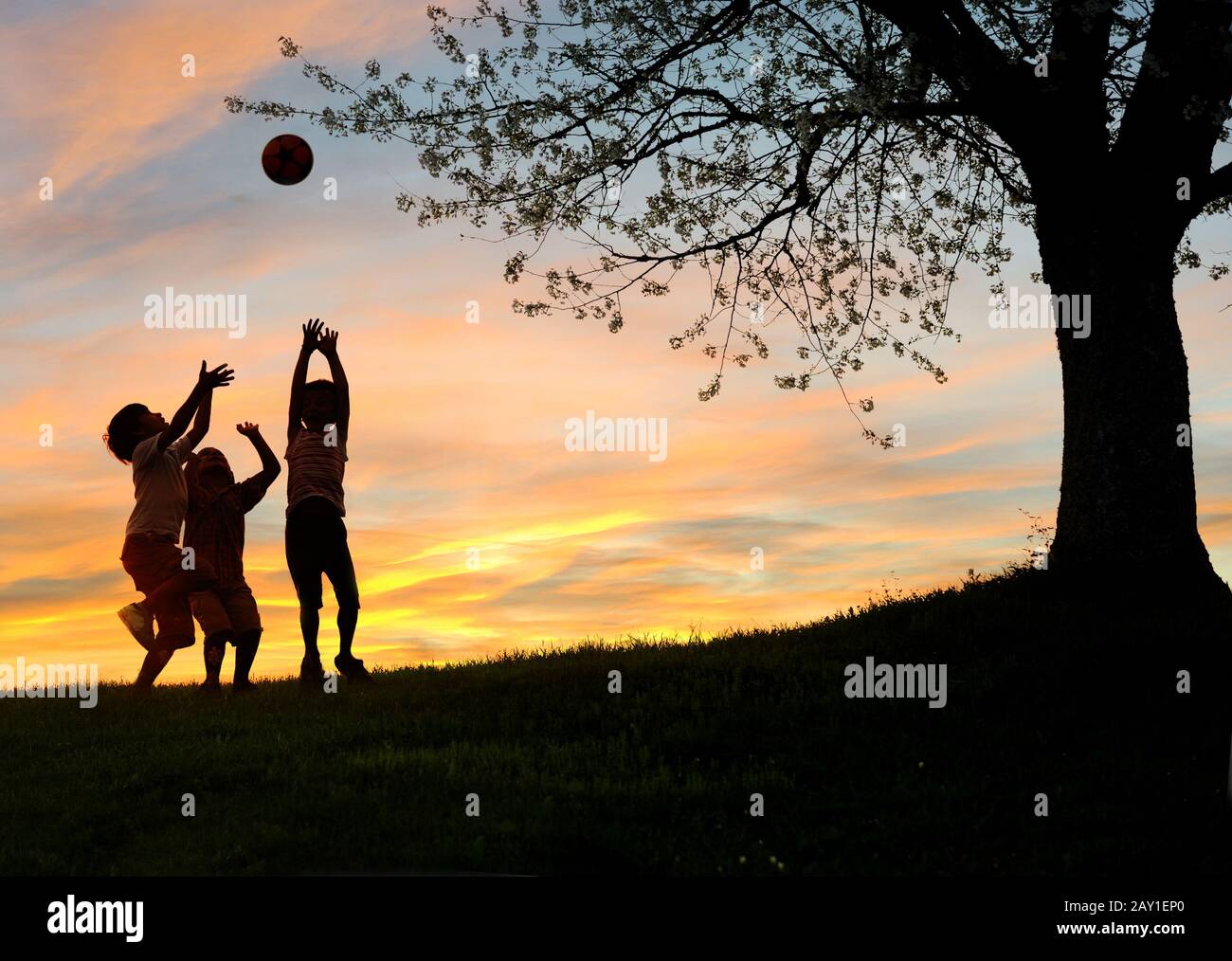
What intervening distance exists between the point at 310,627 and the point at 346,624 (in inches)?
19.1

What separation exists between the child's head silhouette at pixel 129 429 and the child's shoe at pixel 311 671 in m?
3.30

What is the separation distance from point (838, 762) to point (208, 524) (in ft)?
27.5

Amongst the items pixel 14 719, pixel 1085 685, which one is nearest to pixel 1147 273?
pixel 1085 685

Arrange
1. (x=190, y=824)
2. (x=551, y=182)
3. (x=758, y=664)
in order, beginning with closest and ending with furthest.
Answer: (x=190, y=824) → (x=758, y=664) → (x=551, y=182)

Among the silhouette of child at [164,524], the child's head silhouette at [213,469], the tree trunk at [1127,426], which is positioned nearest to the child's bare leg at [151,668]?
the silhouette of child at [164,524]

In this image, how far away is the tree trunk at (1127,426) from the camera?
49.5ft

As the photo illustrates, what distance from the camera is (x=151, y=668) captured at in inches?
576

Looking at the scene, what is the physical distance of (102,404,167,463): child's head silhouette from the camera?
45.7 ft

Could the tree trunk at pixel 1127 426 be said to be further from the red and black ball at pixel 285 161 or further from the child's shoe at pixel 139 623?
the child's shoe at pixel 139 623

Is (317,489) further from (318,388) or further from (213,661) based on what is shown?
(213,661)

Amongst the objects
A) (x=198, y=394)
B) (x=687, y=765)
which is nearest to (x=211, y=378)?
(x=198, y=394)

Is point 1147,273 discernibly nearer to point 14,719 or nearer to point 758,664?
point 758,664

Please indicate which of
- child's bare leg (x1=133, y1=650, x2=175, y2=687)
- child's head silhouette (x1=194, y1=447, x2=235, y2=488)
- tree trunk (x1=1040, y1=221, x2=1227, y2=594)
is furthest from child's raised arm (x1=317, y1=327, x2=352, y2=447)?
tree trunk (x1=1040, y1=221, x2=1227, y2=594)

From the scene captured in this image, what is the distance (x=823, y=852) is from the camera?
→ 891 centimetres
